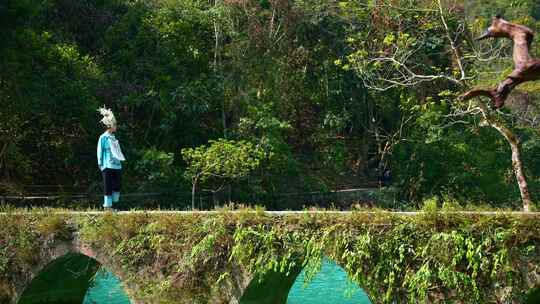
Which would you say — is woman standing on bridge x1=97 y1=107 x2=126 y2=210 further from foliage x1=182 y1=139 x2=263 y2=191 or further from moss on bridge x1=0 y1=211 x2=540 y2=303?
foliage x1=182 y1=139 x2=263 y2=191

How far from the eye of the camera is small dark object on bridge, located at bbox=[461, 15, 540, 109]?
221 inches

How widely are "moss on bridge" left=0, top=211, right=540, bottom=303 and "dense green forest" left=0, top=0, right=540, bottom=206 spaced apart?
675 centimetres

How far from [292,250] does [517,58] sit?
390 cm

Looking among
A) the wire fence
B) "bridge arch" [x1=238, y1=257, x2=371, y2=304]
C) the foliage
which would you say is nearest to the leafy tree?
the foliage

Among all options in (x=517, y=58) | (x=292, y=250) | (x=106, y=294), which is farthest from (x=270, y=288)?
(x=106, y=294)

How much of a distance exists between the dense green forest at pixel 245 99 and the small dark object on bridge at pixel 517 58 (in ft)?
36.6

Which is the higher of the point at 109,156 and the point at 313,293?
the point at 109,156

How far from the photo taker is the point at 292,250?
8.76 meters

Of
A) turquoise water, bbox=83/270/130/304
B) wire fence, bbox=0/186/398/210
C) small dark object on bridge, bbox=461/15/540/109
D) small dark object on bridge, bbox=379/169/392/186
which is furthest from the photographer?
small dark object on bridge, bbox=379/169/392/186

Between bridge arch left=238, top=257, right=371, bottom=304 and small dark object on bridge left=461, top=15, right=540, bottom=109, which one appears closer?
small dark object on bridge left=461, top=15, right=540, bottom=109

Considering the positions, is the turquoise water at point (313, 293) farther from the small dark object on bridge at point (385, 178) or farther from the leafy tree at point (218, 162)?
the small dark object on bridge at point (385, 178)

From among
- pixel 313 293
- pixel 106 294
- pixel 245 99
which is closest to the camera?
pixel 106 294

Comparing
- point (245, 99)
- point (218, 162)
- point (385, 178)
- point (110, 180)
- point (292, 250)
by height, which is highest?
point (245, 99)

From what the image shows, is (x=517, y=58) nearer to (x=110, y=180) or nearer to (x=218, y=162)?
(x=110, y=180)
